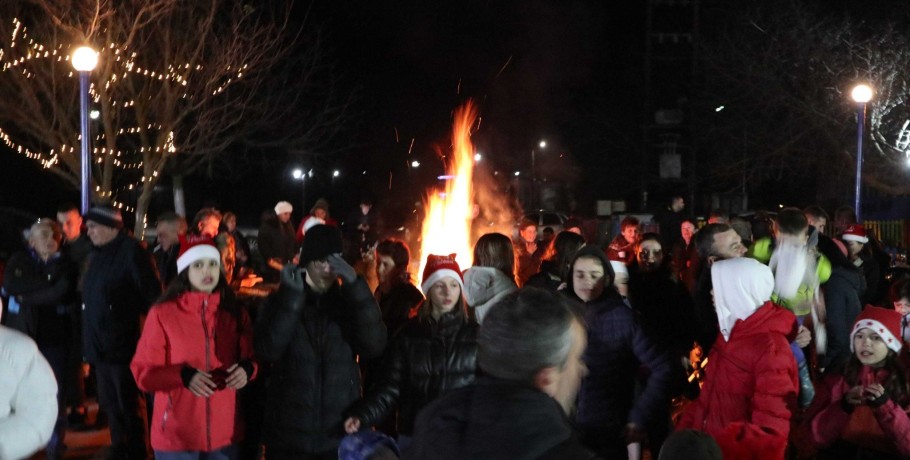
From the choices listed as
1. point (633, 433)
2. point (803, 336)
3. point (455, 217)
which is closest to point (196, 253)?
point (633, 433)

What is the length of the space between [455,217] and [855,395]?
33.1 feet

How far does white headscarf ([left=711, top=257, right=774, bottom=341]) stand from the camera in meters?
4.95

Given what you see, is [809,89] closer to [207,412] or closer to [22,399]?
[207,412]

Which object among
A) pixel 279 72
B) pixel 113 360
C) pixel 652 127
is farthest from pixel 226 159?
pixel 113 360

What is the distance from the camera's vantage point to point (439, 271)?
17.5 ft

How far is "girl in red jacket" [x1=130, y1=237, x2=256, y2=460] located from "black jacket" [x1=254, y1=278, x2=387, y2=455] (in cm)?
31

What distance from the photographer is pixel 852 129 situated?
2725 centimetres

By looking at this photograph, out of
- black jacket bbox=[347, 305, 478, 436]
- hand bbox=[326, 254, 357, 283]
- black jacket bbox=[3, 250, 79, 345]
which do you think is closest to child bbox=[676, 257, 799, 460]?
black jacket bbox=[347, 305, 478, 436]

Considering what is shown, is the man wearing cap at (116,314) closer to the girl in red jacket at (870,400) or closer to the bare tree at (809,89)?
the girl in red jacket at (870,400)

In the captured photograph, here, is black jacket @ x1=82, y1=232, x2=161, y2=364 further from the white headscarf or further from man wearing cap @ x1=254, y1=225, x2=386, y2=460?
the white headscarf

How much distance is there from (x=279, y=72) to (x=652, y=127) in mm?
28160

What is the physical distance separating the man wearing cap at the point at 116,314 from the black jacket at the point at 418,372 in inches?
113

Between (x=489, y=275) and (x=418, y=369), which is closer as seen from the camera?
(x=418, y=369)

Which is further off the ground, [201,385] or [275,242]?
[275,242]
